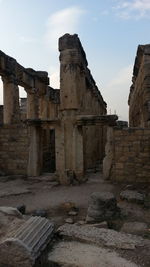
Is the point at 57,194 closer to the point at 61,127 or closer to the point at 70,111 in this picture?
the point at 61,127

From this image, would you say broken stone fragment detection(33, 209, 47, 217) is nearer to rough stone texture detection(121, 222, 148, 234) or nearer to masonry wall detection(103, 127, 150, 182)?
rough stone texture detection(121, 222, 148, 234)

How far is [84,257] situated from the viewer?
3.55m

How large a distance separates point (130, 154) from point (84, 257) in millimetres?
5986

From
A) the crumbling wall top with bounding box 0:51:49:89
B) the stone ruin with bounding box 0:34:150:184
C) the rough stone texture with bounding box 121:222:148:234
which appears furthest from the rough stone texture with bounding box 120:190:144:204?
the crumbling wall top with bounding box 0:51:49:89

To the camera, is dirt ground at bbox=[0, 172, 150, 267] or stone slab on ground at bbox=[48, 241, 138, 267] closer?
stone slab on ground at bbox=[48, 241, 138, 267]

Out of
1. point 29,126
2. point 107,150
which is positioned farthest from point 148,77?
point 29,126

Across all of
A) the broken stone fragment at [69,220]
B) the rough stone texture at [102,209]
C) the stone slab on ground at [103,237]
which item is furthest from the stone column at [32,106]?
the stone slab on ground at [103,237]

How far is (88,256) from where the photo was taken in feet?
11.7

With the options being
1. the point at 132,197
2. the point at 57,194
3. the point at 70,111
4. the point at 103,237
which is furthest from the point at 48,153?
the point at 103,237

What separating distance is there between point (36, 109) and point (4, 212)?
425 inches

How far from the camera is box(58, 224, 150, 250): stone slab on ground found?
12.8 feet

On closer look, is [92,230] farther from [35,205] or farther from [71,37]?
[71,37]

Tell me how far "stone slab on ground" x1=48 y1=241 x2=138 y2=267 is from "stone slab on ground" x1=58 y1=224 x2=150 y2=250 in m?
0.16

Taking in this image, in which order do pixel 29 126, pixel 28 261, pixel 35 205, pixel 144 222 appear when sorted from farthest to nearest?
pixel 29 126 → pixel 35 205 → pixel 144 222 → pixel 28 261
